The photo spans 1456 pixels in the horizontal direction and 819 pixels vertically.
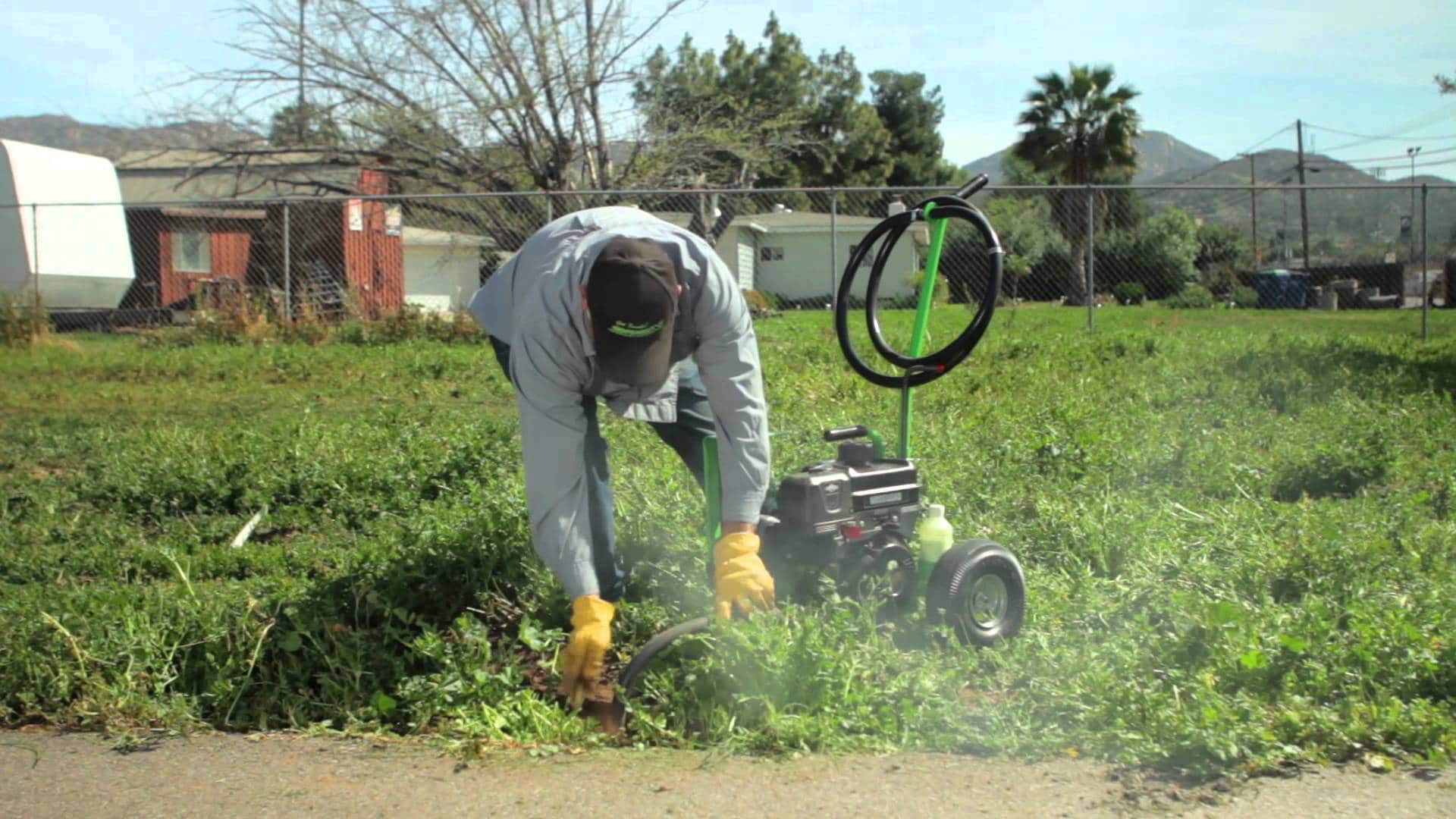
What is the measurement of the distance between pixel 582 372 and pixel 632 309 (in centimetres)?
39

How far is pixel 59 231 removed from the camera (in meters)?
16.6

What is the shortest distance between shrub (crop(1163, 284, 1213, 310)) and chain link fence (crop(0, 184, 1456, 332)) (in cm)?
9

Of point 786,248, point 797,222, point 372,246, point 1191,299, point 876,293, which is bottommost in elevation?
point 876,293

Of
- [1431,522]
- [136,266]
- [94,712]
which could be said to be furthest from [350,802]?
[136,266]

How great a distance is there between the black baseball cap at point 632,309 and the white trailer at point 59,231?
1382 cm

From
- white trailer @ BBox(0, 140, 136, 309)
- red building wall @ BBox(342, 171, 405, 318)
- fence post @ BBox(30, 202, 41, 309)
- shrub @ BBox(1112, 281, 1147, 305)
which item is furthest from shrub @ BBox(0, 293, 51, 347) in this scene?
shrub @ BBox(1112, 281, 1147, 305)

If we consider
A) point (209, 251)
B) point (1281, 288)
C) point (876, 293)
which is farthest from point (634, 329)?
point (209, 251)

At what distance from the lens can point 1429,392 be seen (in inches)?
313

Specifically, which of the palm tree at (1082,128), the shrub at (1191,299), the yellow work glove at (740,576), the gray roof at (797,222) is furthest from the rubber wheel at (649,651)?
the palm tree at (1082,128)

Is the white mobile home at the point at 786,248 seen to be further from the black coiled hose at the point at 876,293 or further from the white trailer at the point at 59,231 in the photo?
the black coiled hose at the point at 876,293

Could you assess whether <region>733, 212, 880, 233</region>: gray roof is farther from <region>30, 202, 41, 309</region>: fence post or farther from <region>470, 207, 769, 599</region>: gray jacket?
<region>470, 207, 769, 599</region>: gray jacket

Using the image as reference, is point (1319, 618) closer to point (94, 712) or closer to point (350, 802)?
point (350, 802)

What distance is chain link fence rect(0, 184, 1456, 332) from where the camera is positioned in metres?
14.0

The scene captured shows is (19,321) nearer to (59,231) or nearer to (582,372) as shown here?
(59,231)
